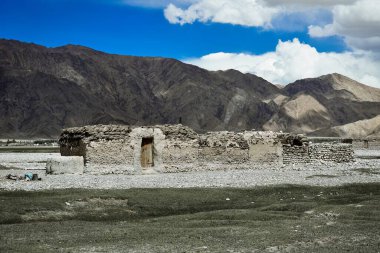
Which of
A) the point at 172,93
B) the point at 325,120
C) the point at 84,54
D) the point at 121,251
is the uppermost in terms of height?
the point at 84,54

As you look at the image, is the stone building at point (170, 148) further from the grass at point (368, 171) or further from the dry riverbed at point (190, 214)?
the grass at point (368, 171)

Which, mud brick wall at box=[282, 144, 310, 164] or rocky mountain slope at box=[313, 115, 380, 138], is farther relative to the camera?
rocky mountain slope at box=[313, 115, 380, 138]

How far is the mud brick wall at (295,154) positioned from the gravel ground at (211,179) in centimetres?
172

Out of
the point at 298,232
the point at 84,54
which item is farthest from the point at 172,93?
the point at 298,232

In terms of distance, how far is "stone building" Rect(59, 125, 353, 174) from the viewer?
3272 cm

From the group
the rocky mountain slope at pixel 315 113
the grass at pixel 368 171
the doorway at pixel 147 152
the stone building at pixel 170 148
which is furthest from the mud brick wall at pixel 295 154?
the rocky mountain slope at pixel 315 113

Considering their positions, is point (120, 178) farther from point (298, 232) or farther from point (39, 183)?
point (298, 232)

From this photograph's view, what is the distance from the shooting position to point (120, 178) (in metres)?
30.5

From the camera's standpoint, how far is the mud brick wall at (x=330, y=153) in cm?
3994

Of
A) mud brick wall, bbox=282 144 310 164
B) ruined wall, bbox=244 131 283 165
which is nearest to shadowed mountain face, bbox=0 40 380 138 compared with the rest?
mud brick wall, bbox=282 144 310 164

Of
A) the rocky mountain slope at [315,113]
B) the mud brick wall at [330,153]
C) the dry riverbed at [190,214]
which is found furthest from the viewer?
the rocky mountain slope at [315,113]

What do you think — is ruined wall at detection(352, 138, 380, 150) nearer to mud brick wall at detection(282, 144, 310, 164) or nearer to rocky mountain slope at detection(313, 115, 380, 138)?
mud brick wall at detection(282, 144, 310, 164)

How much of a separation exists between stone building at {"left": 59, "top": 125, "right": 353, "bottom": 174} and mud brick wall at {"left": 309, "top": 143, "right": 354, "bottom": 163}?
887 mm

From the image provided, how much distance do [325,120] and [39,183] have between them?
499 feet
